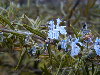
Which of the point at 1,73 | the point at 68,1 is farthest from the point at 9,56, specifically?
the point at 68,1

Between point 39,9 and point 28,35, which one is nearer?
point 28,35

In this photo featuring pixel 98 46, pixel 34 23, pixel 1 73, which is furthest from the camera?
pixel 1 73

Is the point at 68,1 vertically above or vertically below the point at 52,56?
above

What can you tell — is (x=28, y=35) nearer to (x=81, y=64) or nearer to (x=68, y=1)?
(x=81, y=64)

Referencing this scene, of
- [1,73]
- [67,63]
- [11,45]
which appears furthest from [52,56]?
[1,73]

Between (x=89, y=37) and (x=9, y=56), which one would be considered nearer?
(x=89, y=37)

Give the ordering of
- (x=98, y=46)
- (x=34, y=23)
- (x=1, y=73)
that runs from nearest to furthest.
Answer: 1. (x=98, y=46)
2. (x=34, y=23)
3. (x=1, y=73)

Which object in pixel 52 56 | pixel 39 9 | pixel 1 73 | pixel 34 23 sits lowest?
pixel 1 73

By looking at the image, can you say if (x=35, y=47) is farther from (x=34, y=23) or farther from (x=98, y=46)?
(x=98, y=46)

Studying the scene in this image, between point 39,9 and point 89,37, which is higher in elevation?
point 39,9
